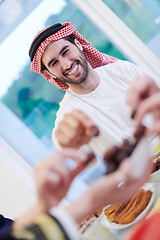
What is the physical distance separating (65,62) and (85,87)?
0.34 ft

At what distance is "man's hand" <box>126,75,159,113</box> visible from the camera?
35 centimetres

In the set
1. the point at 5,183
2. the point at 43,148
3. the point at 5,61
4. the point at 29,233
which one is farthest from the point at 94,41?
the point at 29,233

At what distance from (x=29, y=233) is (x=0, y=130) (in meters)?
1.28

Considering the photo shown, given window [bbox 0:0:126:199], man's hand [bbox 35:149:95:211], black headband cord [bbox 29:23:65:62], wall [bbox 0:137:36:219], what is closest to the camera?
man's hand [bbox 35:149:95:211]

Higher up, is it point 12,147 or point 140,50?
point 12,147

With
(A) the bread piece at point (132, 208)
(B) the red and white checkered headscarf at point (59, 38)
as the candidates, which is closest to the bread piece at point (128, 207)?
(A) the bread piece at point (132, 208)

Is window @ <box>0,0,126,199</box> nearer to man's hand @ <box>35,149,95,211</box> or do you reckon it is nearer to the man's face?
the man's face

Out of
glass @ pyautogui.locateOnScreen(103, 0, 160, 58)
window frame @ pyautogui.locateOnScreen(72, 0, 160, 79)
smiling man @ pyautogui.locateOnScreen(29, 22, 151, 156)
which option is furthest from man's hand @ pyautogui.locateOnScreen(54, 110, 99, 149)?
glass @ pyautogui.locateOnScreen(103, 0, 160, 58)

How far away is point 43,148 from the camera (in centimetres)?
157

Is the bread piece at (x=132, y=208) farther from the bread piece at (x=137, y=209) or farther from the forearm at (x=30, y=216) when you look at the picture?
the forearm at (x=30, y=216)

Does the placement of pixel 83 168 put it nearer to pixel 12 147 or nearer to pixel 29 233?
pixel 29 233

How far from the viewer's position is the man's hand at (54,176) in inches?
11.4

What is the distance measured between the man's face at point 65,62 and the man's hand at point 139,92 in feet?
1.16

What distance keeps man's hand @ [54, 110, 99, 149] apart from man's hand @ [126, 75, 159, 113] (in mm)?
57
